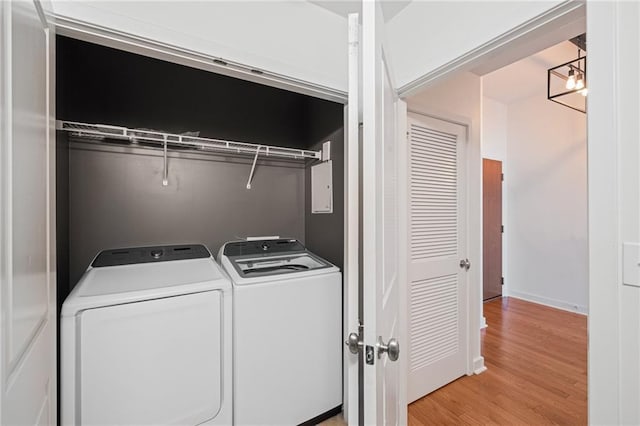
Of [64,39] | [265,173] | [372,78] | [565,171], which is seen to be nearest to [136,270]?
[265,173]

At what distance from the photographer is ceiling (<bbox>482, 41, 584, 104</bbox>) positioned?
273 centimetres

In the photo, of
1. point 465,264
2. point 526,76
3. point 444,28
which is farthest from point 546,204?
point 444,28

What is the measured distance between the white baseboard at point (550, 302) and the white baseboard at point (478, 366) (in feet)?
7.20

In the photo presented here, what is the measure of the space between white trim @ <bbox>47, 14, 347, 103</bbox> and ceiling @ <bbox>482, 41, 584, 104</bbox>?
8.20 ft

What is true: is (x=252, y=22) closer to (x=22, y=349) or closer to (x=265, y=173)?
(x=265, y=173)

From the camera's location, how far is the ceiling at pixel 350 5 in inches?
61.6

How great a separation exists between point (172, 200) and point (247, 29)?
4.14ft

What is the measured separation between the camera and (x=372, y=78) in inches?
29.6

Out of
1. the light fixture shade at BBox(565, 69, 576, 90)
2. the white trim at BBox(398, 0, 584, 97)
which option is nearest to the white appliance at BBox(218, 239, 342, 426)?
the white trim at BBox(398, 0, 584, 97)

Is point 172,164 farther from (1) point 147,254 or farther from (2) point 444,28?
(2) point 444,28

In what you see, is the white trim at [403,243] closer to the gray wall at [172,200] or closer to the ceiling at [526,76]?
the gray wall at [172,200]

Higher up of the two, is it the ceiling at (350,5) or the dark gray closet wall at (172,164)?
the ceiling at (350,5)

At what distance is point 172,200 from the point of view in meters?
2.02

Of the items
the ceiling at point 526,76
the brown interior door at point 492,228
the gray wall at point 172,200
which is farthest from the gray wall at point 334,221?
the brown interior door at point 492,228
